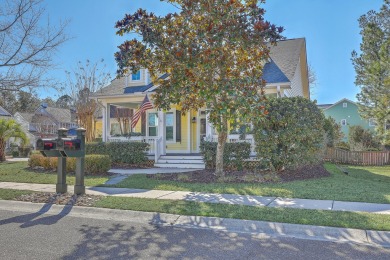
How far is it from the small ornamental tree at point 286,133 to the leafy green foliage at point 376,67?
29.1ft

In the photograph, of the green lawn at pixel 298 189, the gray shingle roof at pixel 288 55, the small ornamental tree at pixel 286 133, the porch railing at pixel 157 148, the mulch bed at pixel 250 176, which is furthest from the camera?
the gray shingle roof at pixel 288 55

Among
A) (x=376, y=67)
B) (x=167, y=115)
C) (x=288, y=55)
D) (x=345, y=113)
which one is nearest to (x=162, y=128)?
(x=167, y=115)

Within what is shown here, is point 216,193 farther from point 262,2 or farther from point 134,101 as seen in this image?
point 134,101

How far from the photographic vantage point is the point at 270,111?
1091cm

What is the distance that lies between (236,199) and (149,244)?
3.09m

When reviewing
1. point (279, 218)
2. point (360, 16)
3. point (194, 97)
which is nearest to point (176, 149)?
point (194, 97)

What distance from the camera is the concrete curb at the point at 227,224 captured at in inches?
180

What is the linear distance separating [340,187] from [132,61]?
6839 millimetres

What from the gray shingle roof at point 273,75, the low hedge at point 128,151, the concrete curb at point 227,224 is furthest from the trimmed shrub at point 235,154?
the concrete curb at point 227,224

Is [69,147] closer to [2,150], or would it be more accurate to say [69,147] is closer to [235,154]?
[235,154]

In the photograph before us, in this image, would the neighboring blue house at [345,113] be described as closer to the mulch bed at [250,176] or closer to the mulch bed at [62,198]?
the mulch bed at [250,176]

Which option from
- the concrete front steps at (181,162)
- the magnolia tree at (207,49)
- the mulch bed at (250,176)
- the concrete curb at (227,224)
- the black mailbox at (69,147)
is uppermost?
the magnolia tree at (207,49)

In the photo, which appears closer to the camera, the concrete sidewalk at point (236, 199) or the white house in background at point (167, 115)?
the concrete sidewalk at point (236, 199)

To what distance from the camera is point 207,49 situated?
8.84 metres
